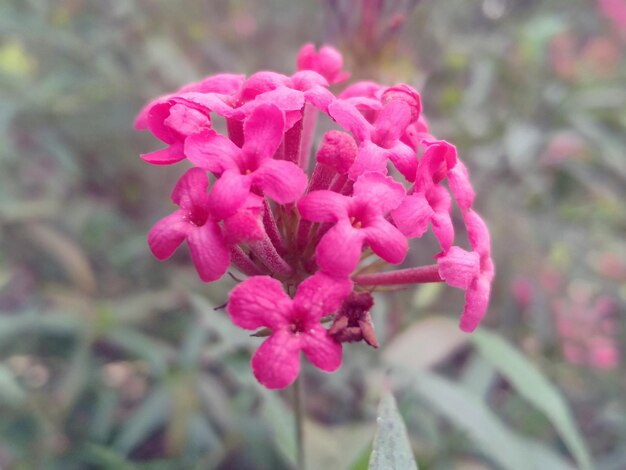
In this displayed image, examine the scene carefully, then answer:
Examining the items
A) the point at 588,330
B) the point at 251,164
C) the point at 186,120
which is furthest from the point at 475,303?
the point at 588,330

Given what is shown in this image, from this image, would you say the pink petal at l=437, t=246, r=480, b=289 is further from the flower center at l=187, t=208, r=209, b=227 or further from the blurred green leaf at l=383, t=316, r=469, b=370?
the blurred green leaf at l=383, t=316, r=469, b=370

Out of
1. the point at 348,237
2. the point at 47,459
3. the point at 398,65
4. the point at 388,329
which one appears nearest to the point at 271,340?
the point at 348,237

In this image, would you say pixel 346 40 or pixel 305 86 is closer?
pixel 305 86

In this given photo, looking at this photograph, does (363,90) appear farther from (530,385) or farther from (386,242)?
(530,385)

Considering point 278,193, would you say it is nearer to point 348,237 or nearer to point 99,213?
point 348,237

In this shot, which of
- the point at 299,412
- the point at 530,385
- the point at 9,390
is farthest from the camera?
the point at 9,390

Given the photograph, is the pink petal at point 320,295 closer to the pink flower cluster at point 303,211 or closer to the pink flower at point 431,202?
the pink flower cluster at point 303,211
